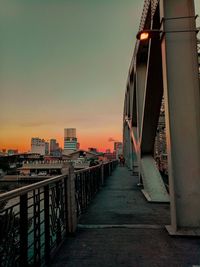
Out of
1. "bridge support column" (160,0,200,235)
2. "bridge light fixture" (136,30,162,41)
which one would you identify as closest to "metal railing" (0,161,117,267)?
"bridge support column" (160,0,200,235)

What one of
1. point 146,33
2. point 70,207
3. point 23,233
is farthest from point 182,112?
point 23,233

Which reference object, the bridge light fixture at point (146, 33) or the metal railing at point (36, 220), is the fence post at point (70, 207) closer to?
the metal railing at point (36, 220)

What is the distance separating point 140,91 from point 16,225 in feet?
27.0

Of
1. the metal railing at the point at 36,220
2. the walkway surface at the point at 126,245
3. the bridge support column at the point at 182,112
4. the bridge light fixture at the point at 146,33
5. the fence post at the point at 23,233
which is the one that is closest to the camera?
the metal railing at the point at 36,220

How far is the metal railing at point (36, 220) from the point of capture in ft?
6.46

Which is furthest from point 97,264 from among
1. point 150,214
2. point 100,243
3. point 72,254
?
point 150,214

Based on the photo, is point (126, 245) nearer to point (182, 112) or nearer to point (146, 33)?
point (182, 112)

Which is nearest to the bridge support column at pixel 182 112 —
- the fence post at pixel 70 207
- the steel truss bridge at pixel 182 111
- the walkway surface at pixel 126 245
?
the steel truss bridge at pixel 182 111

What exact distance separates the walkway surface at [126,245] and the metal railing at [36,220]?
0.24 m

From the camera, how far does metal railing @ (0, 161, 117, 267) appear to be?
1.97 m

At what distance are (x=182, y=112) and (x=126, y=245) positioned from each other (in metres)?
2.47

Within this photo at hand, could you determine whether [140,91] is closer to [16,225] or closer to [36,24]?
[36,24]

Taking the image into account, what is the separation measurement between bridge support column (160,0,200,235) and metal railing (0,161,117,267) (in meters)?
1.88

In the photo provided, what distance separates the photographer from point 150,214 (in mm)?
5309
